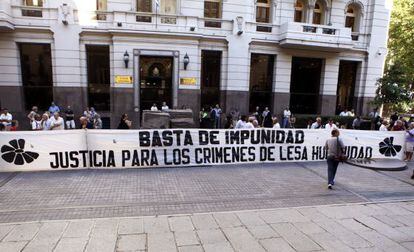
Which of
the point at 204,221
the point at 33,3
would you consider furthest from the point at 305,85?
the point at 33,3

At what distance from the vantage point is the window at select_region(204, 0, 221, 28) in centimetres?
1980

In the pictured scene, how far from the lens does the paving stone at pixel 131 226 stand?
5.74 m

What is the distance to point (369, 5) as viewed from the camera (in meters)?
22.3

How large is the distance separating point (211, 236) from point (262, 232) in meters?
1.07

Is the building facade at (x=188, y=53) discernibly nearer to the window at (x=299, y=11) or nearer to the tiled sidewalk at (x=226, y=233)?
the window at (x=299, y=11)

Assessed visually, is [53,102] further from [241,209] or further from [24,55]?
[241,209]

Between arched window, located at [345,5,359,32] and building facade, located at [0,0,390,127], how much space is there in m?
0.08

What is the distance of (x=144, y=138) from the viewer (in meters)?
10.3

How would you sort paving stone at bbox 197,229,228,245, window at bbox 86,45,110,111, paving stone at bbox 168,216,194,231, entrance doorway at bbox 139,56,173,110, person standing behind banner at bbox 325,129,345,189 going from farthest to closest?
entrance doorway at bbox 139,56,173,110
window at bbox 86,45,110,111
person standing behind banner at bbox 325,129,345,189
paving stone at bbox 168,216,194,231
paving stone at bbox 197,229,228,245

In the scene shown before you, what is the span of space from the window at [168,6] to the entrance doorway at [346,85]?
13.7m

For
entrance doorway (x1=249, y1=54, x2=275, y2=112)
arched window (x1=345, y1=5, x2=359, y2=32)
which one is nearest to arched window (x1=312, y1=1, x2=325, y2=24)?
arched window (x1=345, y1=5, x2=359, y2=32)

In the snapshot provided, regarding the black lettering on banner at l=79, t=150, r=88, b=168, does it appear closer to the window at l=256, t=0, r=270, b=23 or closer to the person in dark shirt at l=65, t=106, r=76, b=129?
the person in dark shirt at l=65, t=106, r=76, b=129

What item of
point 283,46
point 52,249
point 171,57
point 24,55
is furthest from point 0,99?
point 283,46

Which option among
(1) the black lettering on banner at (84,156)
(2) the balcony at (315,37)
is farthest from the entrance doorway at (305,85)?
(1) the black lettering on banner at (84,156)
